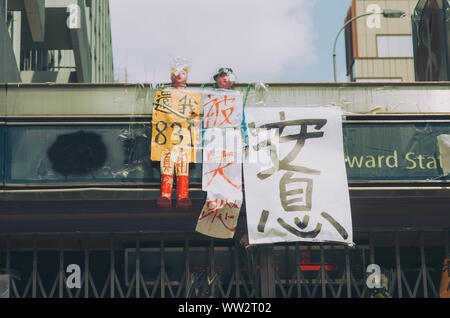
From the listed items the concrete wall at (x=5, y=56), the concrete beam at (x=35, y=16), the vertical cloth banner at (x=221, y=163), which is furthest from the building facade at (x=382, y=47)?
the vertical cloth banner at (x=221, y=163)

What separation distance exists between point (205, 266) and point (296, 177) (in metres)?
3.05

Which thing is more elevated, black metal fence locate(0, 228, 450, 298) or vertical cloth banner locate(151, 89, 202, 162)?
vertical cloth banner locate(151, 89, 202, 162)

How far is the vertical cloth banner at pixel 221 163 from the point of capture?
39.8ft

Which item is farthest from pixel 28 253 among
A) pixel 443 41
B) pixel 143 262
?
pixel 443 41

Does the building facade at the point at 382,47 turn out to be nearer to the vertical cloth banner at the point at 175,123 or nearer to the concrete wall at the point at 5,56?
the concrete wall at the point at 5,56

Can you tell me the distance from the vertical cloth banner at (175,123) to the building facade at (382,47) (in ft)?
177

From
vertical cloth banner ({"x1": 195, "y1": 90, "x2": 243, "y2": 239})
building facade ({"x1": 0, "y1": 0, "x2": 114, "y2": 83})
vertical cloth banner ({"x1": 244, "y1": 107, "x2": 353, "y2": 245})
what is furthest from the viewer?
building facade ({"x1": 0, "y1": 0, "x2": 114, "y2": 83})

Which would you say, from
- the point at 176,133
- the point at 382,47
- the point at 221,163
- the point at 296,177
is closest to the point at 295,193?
the point at 296,177

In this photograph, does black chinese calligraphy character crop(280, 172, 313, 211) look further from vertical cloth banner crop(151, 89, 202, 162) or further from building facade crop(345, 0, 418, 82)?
building facade crop(345, 0, 418, 82)

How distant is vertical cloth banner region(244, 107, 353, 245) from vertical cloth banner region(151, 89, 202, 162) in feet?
3.26

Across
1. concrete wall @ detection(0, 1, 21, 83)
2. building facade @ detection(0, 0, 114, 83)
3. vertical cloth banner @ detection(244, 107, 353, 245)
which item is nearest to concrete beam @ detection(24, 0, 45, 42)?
building facade @ detection(0, 0, 114, 83)

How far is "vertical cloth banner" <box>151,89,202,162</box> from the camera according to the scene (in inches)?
489

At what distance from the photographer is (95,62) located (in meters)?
42.9

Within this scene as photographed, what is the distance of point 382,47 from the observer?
216 ft
